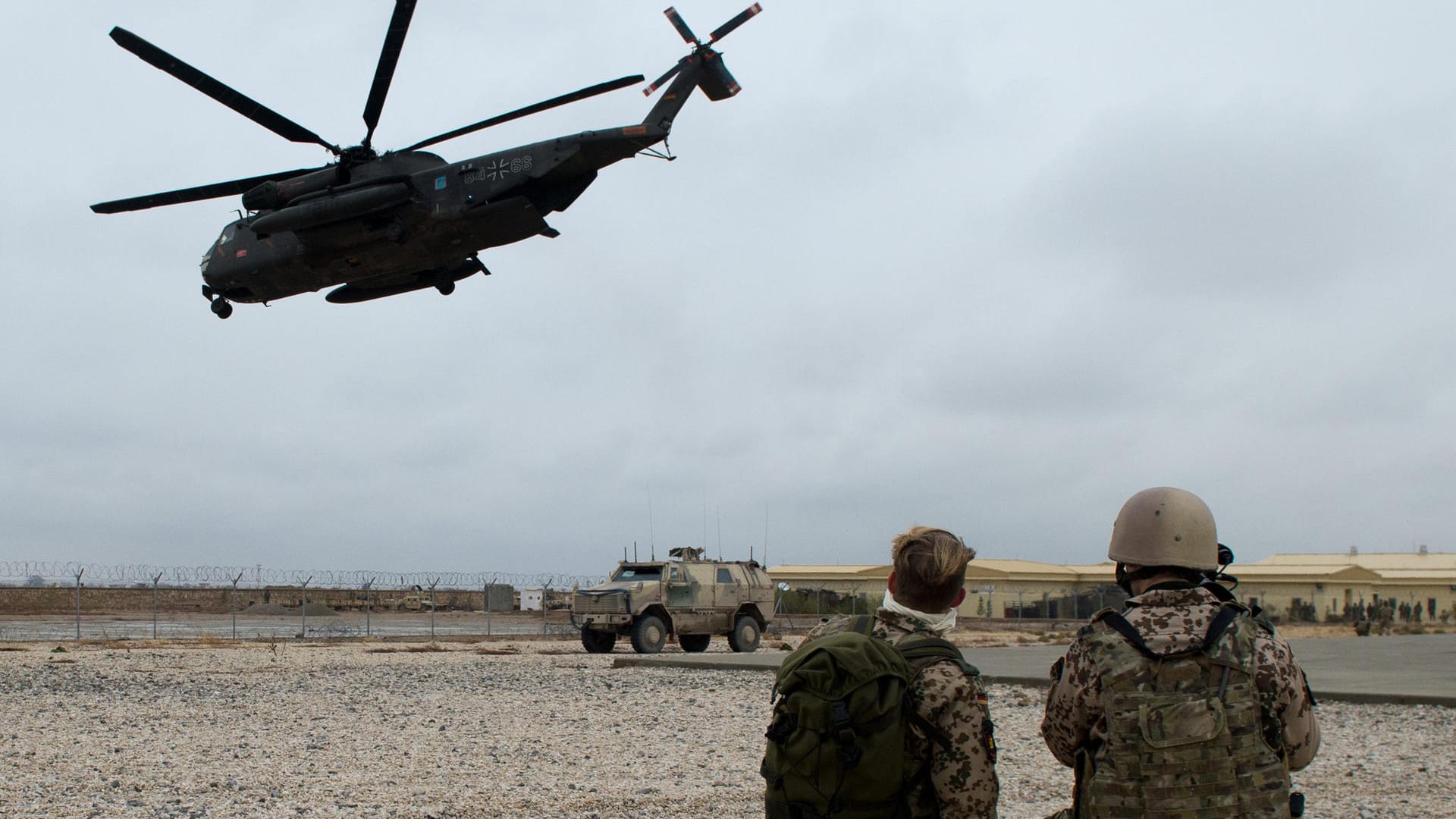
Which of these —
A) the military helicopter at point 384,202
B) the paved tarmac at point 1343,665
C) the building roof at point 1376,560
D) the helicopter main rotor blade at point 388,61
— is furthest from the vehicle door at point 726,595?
the building roof at point 1376,560

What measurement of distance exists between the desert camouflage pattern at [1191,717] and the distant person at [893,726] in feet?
0.83

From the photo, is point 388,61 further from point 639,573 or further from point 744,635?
point 744,635

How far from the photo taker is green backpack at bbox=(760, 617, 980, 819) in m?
2.71

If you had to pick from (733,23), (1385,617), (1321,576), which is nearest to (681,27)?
(733,23)

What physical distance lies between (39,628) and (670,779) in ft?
84.9

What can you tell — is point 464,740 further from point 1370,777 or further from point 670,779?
point 1370,777

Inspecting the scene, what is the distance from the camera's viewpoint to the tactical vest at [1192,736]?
2695 millimetres

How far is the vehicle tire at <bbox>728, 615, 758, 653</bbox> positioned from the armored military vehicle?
1cm

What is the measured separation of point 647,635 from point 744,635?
7.43 feet

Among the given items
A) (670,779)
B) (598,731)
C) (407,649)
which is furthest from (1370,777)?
(407,649)

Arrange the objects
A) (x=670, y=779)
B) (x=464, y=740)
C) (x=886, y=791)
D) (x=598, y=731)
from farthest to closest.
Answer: (x=598, y=731), (x=464, y=740), (x=670, y=779), (x=886, y=791)

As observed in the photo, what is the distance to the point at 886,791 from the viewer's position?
274 centimetres

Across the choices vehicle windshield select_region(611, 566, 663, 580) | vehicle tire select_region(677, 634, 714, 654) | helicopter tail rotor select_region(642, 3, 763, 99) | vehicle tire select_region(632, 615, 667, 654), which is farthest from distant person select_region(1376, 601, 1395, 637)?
helicopter tail rotor select_region(642, 3, 763, 99)

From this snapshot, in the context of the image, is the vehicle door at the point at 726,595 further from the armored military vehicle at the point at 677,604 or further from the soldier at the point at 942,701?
the soldier at the point at 942,701
